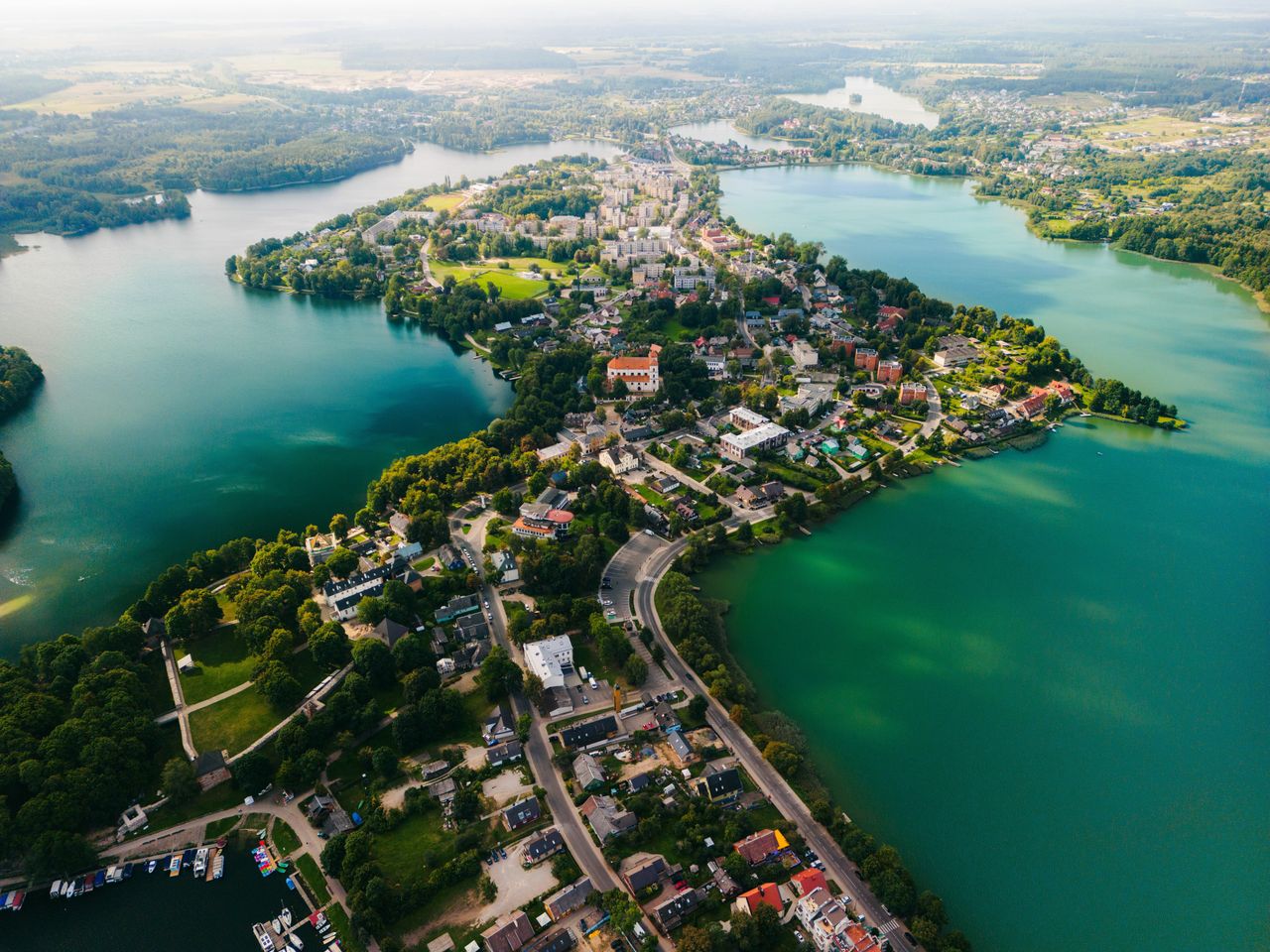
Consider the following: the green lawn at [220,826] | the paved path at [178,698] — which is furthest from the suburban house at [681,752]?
the paved path at [178,698]

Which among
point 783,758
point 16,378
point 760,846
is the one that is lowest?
point 760,846

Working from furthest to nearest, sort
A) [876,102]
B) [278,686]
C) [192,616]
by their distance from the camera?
[876,102] → [192,616] → [278,686]

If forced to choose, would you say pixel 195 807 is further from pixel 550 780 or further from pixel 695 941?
pixel 695 941

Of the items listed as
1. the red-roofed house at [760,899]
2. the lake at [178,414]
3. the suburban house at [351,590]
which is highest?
the suburban house at [351,590]

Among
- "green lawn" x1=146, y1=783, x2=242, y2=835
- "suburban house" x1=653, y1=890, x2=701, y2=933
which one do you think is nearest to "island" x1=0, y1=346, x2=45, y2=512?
"green lawn" x1=146, y1=783, x2=242, y2=835

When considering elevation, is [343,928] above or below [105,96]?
below

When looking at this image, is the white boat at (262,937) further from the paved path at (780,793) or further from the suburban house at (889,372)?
the suburban house at (889,372)

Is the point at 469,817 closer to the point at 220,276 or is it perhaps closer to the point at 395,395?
the point at 395,395

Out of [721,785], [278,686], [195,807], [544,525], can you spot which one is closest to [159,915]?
[195,807]
